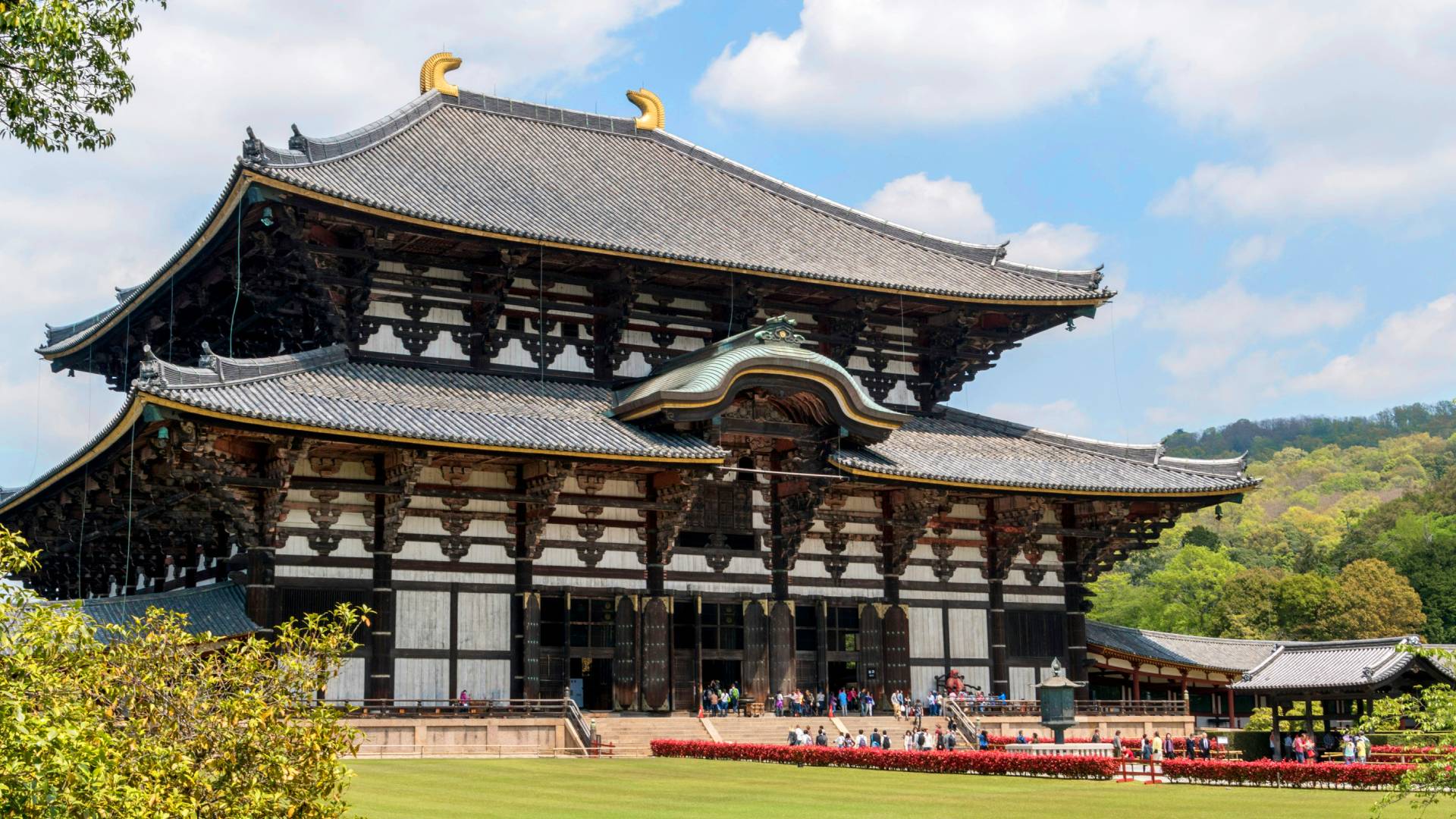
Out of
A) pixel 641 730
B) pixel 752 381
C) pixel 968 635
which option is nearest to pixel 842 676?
pixel 968 635

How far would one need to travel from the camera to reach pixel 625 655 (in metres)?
37.5

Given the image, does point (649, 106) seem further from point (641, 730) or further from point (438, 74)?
point (641, 730)

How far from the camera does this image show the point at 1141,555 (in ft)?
494

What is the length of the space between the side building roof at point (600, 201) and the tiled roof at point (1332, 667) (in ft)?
41.1

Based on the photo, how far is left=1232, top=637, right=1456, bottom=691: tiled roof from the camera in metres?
41.8

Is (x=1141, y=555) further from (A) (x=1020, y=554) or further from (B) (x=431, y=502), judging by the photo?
(B) (x=431, y=502)

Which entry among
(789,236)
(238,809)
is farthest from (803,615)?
(238,809)

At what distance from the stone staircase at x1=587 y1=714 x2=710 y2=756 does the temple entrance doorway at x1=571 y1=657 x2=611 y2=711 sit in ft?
3.08

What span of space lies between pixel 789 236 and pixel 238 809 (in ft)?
118

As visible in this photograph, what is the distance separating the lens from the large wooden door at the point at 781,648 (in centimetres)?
3928

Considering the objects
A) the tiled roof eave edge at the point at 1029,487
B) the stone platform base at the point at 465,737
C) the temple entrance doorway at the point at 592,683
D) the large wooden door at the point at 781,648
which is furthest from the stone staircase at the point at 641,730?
the tiled roof eave edge at the point at 1029,487

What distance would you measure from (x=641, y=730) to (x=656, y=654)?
278 cm

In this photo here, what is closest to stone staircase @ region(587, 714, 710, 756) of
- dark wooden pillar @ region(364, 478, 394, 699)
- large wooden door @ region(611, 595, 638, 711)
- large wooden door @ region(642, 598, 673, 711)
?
large wooden door @ region(611, 595, 638, 711)

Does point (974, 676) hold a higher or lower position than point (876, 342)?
lower
